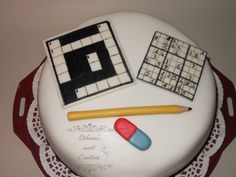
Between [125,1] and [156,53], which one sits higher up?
[125,1]

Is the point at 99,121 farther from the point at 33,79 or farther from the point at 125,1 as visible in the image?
the point at 125,1

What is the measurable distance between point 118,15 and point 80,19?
0.31 m

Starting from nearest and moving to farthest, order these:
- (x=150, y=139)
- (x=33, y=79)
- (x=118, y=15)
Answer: (x=150, y=139), (x=118, y=15), (x=33, y=79)

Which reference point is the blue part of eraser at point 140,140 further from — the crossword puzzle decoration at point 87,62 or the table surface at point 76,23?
the table surface at point 76,23

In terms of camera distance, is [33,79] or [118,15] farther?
[33,79]

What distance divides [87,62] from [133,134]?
18cm

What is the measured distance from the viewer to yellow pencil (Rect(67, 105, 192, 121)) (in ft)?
2.32

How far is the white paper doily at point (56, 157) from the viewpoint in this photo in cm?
80

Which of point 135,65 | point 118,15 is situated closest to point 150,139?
point 135,65

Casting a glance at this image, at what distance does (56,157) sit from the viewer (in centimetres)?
83

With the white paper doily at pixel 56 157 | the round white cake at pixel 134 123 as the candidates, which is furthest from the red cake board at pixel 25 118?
the round white cake at pixel 134 123

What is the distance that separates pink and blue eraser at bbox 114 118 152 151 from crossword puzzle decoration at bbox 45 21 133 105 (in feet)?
0.28

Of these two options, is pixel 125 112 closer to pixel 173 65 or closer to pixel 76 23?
pixel 173 65

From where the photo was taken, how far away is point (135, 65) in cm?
77
